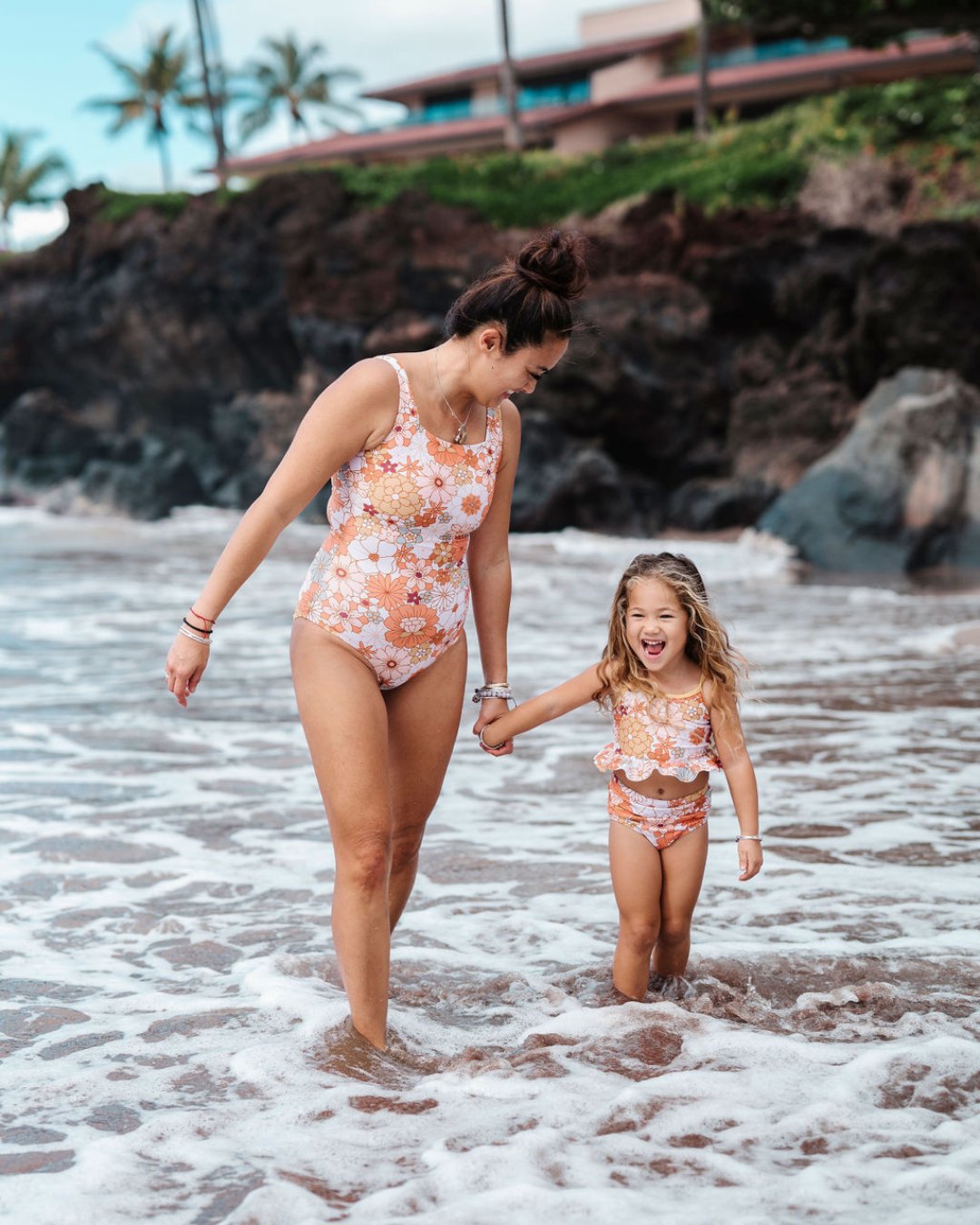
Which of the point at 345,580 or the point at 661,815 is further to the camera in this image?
the point at 661,815

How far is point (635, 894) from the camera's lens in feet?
11.8

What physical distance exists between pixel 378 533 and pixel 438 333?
22049 millimetres

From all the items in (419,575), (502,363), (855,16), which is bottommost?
(419,575)

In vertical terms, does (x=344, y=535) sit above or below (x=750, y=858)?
above

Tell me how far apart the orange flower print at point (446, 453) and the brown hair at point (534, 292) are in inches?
10.6

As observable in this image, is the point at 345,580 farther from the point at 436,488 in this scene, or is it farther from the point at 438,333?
the point at 438,333

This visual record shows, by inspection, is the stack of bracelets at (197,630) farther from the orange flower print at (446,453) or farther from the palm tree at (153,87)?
the palm tree at (153,87)

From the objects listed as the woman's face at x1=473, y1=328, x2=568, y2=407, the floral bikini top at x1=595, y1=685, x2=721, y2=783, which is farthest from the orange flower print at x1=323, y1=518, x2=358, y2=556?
the floral bikini top at x1=595, y1=685, x2=721, y2=783

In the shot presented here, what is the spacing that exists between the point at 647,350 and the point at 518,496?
3342mm

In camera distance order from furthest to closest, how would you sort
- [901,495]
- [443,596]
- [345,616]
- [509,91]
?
[509,91] < [901,495] < [443,596] < [345,616]

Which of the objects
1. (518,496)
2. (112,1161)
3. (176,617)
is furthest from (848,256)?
(112,1161)

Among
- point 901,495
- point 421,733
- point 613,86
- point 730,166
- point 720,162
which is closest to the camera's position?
point 421,733

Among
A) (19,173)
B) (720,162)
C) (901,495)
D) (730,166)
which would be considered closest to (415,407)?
(901,495)

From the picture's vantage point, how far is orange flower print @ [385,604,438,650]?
11.1 feet
